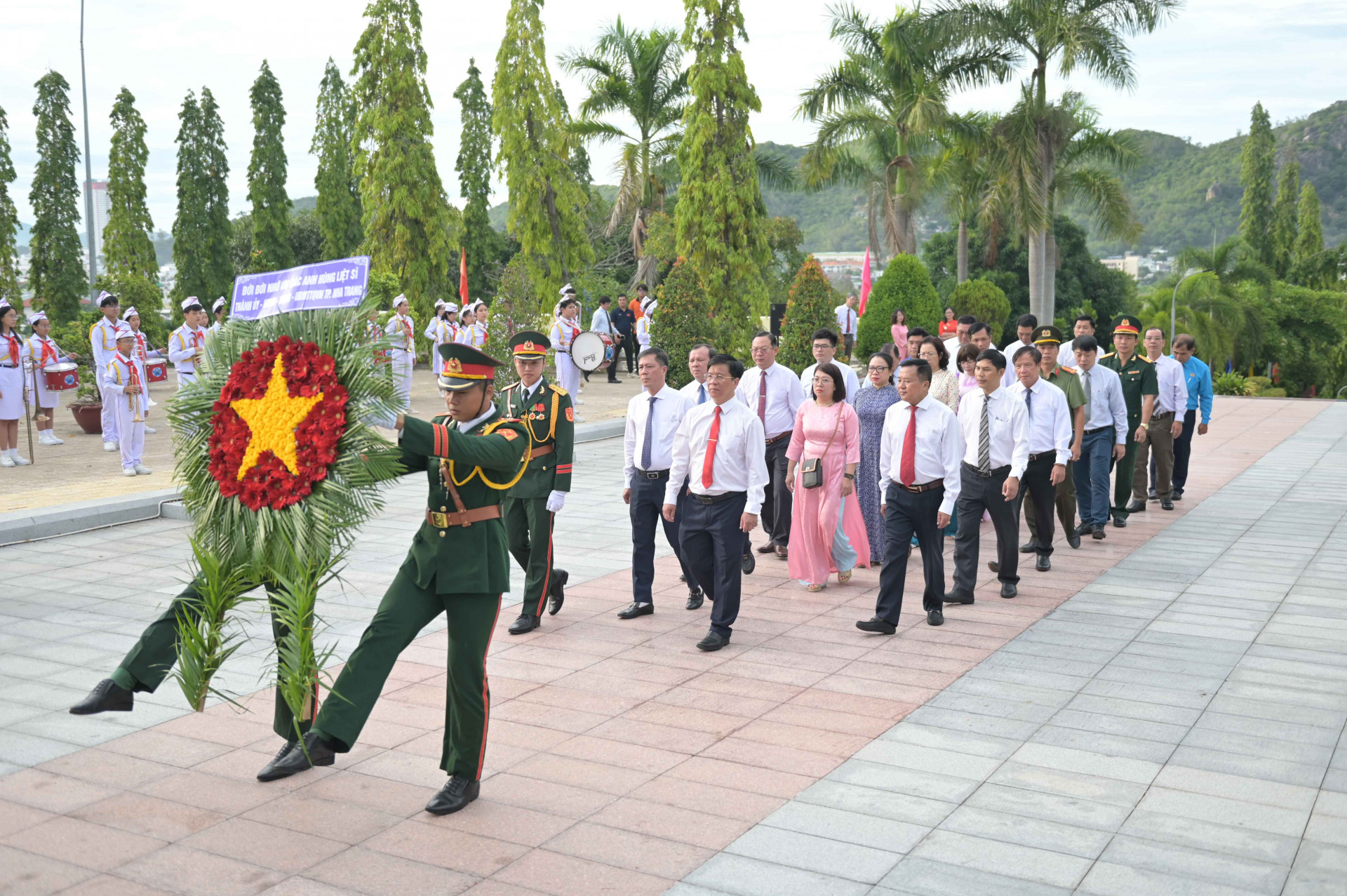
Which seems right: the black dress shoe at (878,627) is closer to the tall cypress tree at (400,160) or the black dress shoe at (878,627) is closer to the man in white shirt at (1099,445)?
the man in white shirt at (1099,445)

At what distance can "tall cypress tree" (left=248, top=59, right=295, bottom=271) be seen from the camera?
155 feet

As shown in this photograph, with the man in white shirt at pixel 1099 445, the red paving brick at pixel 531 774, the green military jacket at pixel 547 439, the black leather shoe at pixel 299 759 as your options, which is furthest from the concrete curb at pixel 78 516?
the man in white shirt at pixel 1099 445

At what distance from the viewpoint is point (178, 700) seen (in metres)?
6.07

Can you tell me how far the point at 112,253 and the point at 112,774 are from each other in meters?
44.5

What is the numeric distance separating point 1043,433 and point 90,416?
1273cm

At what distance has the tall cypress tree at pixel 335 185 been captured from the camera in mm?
48281

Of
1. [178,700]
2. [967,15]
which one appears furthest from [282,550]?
[967,15]

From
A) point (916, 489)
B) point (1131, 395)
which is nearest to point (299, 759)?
point (916, 489)

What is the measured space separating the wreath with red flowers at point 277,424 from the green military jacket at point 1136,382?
8712mm

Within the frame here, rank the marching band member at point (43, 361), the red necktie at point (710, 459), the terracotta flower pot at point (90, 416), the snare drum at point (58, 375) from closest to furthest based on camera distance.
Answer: the red necktie at point (710, 459) < the marching band member at point (43, 361) < the snare drum at point (58, 375) < the terracotta flower pot at point (90, 416)

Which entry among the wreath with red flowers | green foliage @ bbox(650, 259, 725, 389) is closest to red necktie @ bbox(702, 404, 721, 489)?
the wreath with red flowers

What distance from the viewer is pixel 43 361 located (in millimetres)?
14883

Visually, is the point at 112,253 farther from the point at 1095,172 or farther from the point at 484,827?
the point at 484,827

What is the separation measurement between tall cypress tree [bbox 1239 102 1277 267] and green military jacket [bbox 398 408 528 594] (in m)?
65.4
